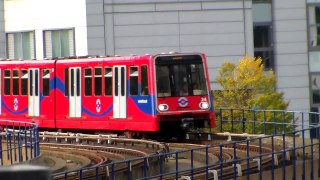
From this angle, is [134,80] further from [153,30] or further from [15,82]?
[153,30]

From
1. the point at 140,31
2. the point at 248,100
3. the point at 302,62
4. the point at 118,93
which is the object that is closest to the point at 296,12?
the point at 302,62

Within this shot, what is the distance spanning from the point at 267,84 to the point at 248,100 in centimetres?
292

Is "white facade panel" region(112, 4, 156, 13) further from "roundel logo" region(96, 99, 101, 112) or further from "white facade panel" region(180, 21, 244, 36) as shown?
"roundel logo" region(96, 99, 101, 112)

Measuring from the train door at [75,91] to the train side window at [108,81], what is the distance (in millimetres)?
1460

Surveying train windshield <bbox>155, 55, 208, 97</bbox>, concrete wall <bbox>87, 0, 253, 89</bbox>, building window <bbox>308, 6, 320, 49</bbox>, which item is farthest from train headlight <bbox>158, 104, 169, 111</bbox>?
building window <bbox>308, 6, 320, 49</bbox>

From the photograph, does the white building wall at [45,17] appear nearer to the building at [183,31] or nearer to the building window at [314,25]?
the building at [183,31]

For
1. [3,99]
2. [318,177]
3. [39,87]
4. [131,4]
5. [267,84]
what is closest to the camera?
[318,177]

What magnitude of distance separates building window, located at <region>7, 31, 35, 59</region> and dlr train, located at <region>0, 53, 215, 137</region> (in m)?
24.5

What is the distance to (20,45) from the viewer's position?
180 feet

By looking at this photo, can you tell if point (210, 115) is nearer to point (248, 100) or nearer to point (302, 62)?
point (248, 100)

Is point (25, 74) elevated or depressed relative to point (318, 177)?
elevated

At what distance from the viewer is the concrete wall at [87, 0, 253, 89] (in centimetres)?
5191

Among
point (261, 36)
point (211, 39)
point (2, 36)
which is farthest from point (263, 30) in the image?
point (2, 36)

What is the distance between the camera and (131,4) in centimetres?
5184
